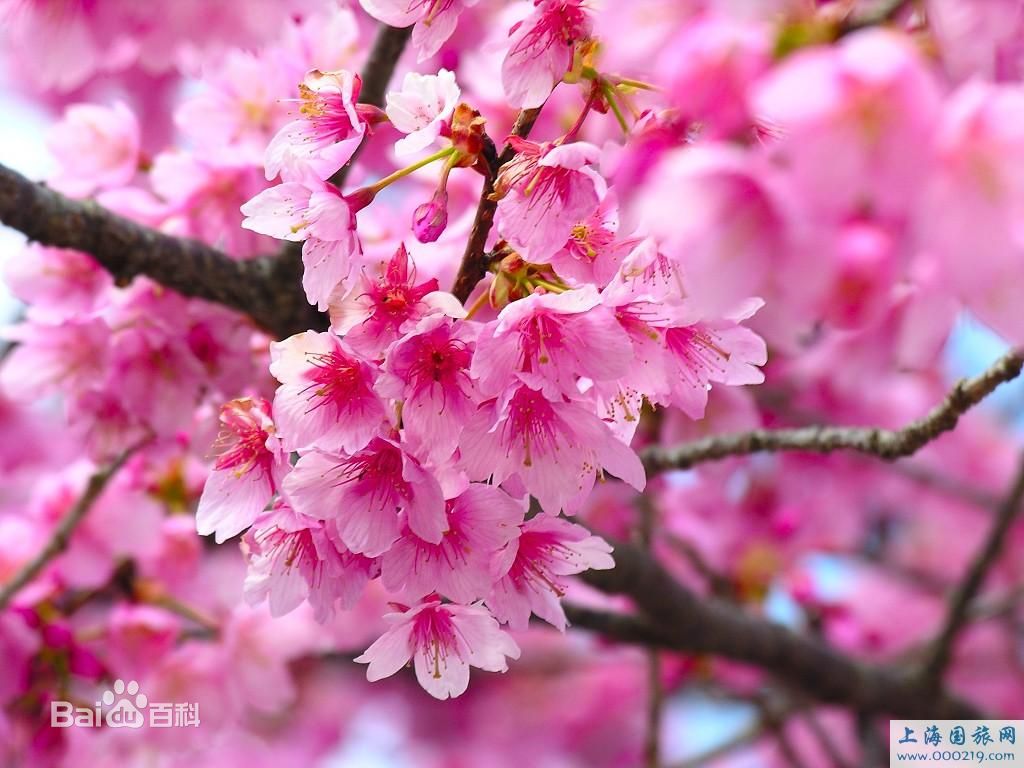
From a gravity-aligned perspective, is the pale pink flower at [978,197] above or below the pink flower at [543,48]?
below

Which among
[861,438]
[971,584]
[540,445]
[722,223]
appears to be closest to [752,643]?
[971,584]

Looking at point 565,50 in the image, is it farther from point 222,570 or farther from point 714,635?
point 222,570

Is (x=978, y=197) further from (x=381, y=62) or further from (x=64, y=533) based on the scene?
(x=64, y=533)

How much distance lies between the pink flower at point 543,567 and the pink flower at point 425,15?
415 millimetres

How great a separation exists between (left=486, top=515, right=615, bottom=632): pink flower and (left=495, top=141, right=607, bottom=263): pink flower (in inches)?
9.1

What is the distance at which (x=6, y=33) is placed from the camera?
1.29 metres

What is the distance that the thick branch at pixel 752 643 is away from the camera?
145 centimetres

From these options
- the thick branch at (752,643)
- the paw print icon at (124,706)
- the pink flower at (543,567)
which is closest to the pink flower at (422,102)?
the pink flower at (543,567)

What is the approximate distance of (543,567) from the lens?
900mm

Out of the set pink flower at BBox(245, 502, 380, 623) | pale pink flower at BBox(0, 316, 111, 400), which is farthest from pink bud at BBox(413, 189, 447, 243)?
pale pink flower at BBox(0, 316, 111, 400)

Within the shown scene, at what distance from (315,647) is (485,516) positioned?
920 millimetres

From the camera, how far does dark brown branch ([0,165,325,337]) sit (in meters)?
1.10

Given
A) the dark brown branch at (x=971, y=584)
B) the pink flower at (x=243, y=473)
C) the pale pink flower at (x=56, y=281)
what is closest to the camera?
the pink flower at (x=243, y=473)

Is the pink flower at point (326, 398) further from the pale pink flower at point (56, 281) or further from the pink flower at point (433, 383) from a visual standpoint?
the pale pink flower at point (56, 281)
